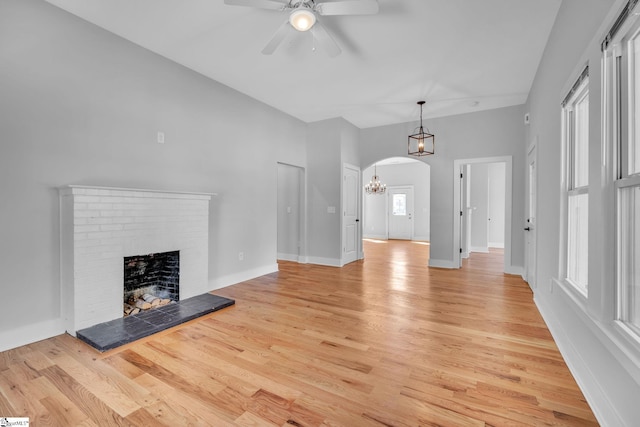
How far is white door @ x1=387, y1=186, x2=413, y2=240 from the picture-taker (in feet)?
37.0

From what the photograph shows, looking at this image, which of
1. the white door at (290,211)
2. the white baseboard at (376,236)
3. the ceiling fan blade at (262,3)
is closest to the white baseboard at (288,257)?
the white door at (290,211)

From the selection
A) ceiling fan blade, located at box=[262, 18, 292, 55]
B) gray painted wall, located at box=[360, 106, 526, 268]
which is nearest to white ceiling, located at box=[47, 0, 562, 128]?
ceiling fan blade, located at box=[262, 18, 292, 55]

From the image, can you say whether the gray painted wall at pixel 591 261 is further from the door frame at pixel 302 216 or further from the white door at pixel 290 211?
the white door at pixel 290 211

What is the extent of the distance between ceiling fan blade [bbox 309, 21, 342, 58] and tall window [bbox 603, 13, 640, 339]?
79.6 inches

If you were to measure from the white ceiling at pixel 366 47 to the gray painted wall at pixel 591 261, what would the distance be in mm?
623

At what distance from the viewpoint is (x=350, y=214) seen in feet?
21.3

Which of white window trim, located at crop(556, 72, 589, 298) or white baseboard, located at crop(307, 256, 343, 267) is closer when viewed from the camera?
white window trim, located at crop(556, 72, 589, 298)

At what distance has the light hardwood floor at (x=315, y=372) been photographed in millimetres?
1696

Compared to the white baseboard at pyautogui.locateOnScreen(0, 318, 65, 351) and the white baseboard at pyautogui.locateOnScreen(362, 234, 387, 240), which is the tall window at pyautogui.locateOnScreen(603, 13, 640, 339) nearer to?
the white baseboard at pyautogui.locateOnScreen(0, 318, 65, 351)

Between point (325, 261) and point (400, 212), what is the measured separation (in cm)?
619

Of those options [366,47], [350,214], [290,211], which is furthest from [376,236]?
[366,47]

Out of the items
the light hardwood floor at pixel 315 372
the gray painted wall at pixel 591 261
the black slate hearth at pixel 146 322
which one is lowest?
the light hardwood floor at pixel 315 372

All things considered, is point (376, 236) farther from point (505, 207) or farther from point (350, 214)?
point (505, 207)

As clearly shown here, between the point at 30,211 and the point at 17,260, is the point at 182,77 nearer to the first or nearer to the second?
the point at 30,211
